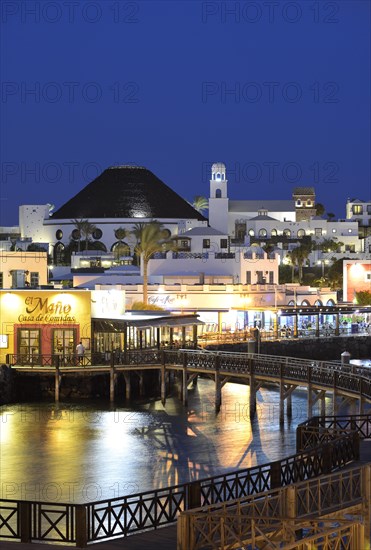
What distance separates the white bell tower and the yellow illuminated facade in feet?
355

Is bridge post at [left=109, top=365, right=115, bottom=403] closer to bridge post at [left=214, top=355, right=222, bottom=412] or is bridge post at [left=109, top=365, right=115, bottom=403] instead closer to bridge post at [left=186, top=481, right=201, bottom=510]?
bridge post at [left=214, top=355, right=222, bottom=412]

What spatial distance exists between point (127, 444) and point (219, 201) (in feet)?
419

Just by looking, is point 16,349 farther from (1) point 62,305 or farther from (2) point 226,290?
(2) point 226,290

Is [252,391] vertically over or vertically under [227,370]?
under

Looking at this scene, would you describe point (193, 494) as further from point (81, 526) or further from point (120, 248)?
point (120, 248)

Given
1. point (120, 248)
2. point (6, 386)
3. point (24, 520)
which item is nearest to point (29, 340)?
point (6, 386)

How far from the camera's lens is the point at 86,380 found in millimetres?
57531

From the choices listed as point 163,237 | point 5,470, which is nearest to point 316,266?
point 163,237

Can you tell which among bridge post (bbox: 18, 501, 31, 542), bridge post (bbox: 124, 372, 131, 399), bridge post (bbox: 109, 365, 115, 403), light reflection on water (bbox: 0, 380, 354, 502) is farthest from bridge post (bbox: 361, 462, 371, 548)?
bridge post (bbox: 124, 372, 131, 399)

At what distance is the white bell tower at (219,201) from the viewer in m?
168

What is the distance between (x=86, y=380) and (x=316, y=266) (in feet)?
312

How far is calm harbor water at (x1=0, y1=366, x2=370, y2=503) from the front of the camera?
38094 millimetres

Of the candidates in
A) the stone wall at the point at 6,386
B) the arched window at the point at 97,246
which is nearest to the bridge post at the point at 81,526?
the stone wall at the point at 6,386

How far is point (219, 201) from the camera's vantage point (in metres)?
172
